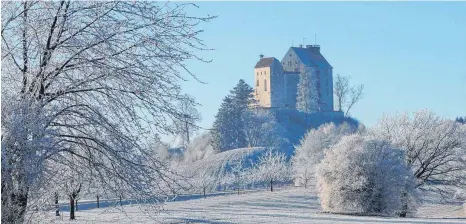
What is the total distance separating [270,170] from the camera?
73.2 m

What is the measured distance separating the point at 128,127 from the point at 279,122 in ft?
342

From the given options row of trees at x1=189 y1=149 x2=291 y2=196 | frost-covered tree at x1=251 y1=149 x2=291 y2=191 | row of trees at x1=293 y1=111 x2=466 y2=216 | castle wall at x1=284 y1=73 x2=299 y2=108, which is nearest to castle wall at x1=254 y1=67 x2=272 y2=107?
castle wall at x1=284 y1=73 x2=299 y2=108

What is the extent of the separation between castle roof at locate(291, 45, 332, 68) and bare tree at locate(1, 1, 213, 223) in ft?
398

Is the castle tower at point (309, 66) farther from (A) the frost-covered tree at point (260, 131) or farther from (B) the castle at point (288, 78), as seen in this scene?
(A) the frost-covered tree at point (260, 131)

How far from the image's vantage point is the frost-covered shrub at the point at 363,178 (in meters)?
35.7

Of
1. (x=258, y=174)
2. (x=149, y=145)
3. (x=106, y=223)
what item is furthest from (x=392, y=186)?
(x=258, y=174)

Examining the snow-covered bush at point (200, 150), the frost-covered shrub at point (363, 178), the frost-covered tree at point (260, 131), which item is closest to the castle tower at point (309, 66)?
the frost-covered tree at point (260, 131)

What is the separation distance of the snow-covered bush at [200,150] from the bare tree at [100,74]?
81.4 meters

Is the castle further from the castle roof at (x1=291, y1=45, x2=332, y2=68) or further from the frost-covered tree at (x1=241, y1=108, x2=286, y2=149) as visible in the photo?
the frost-covered tree at (x1=241, y1=108, x2=286, y2=149)

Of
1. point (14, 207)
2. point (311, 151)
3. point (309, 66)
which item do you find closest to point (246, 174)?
point (311, 151)

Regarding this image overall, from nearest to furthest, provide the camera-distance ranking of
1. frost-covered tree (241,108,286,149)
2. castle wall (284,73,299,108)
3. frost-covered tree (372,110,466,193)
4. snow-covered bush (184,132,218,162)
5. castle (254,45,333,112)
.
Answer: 1. frost-covered tree (372,110,466,193)
2. snow-covered bush (184,132,218,162)
3. frost-covered tree (241,108,286,149)
4. castle (254,45,333,112)
5. castle wall (284,73,299,108)

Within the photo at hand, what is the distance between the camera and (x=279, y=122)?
115188 millimetres

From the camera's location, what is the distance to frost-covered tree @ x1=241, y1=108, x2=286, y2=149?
99.8 metres

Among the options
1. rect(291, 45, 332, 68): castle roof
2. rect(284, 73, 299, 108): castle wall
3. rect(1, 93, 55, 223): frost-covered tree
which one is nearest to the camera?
rect(1, 93, 55, 223): frost-covered tree
